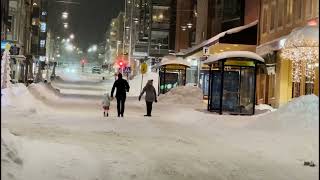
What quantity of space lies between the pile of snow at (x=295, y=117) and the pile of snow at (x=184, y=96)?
1569 cm

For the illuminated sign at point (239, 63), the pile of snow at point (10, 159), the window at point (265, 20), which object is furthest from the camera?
the window at point (265, 20)

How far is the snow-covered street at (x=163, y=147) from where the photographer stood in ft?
29.4

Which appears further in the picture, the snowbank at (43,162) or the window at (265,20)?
the window at (265,20)

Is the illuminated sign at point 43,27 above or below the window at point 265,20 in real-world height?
above

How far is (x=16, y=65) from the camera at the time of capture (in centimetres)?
6356

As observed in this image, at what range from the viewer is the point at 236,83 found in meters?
23.8

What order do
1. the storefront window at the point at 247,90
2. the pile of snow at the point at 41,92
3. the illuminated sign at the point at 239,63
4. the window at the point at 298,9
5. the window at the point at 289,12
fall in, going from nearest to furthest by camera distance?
the illuminated sign at the point at 239,63 < the storefront window at the point at 247,90 < the window at the point at 298,9 < the window at the point at 289,12 < the pile of snow at the point at 41,92

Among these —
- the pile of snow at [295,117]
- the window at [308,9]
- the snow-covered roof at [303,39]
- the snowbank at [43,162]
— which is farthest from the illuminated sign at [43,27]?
the snowbank at [43,162]

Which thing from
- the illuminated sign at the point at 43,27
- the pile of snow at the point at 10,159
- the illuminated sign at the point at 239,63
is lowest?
the pile of snow at the point at 10,159

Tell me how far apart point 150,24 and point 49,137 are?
76.2 m

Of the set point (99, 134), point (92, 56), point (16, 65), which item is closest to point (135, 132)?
point (99, 134)

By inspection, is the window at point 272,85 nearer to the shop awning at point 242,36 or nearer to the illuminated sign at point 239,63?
the shop awning at point 242,36

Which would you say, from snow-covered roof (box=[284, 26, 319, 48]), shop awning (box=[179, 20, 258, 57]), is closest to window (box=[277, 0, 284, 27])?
shop awning (box=[179, 20, 258, 57])

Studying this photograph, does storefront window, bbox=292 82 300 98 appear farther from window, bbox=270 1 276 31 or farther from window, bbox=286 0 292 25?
window, bbox=270 1 276 31
